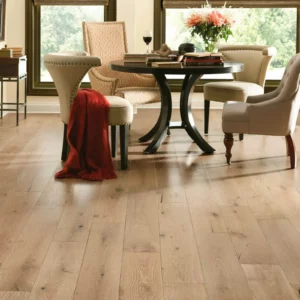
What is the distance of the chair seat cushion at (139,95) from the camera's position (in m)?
6.20

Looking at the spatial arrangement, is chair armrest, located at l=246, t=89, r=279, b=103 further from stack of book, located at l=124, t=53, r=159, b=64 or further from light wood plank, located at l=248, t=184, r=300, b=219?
light wood plank, located at l=248, t=184, r=300, b=219

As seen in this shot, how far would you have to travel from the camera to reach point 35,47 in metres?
8.28

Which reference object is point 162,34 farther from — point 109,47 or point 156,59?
point 156,59

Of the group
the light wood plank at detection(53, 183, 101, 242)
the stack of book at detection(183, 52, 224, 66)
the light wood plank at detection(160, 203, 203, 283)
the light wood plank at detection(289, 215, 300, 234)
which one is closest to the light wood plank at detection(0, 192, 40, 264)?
the light wood plank at detection(53, 183, 101, 242)

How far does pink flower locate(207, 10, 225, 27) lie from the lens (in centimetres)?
611

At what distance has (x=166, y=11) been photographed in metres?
8.34

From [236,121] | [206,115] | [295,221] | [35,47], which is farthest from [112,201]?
[35,47]

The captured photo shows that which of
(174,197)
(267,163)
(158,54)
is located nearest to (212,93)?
(158,54)

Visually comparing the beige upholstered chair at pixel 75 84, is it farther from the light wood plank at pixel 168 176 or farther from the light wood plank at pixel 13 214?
the light wood plank at pixel 13 214

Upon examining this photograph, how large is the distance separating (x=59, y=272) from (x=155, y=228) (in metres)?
0.80

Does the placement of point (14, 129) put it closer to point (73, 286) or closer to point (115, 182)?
point (115, 182)

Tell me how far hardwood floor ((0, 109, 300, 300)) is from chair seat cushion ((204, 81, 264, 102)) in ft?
2.19

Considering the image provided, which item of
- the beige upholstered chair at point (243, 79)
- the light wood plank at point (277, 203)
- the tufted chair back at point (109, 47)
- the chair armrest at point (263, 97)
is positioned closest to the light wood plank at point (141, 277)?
the light wood plank at point (277, 203)

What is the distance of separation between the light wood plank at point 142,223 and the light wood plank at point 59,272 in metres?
0.26
